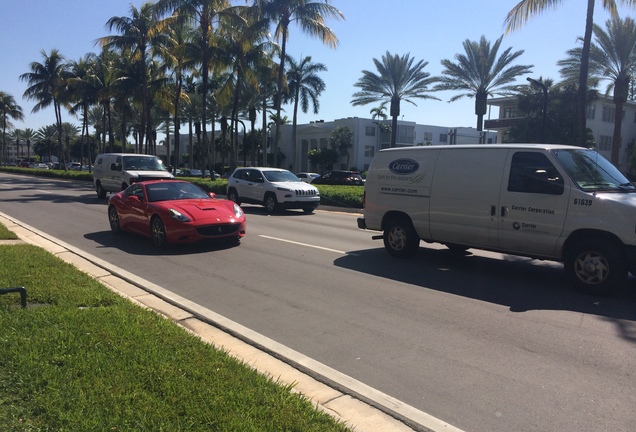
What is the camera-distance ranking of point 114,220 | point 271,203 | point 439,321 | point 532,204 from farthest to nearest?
point 271,203
point 114,220
point 532,204
point 439,321

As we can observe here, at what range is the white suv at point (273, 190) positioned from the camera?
19.1 metres

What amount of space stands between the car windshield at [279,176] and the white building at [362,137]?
137 feet

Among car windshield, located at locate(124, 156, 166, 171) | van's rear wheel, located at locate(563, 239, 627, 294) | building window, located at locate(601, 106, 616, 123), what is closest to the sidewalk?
van's rear wheel, located at locate(563, 239, 627, 294)

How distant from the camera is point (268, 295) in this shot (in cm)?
743

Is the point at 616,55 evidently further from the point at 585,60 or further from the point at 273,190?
the point at 273,190

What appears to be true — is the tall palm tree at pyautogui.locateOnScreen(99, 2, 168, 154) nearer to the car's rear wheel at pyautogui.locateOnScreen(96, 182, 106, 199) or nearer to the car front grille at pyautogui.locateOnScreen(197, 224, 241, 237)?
the car's rear wheel at pyautogui.locateOnScreen(96, 182, 106, 199)

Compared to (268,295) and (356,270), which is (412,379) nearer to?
(268,295)

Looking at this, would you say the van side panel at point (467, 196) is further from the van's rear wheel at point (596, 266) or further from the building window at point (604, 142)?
the building window at point (604, 142)

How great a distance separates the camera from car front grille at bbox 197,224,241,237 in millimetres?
10609

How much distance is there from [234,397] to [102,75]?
4918cm

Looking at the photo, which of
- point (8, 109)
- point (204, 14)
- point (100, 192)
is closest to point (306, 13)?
point (204, 14)

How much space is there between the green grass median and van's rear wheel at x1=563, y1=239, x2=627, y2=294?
5.10 metres

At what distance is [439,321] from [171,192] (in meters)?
7.47

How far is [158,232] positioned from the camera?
35.9ft
